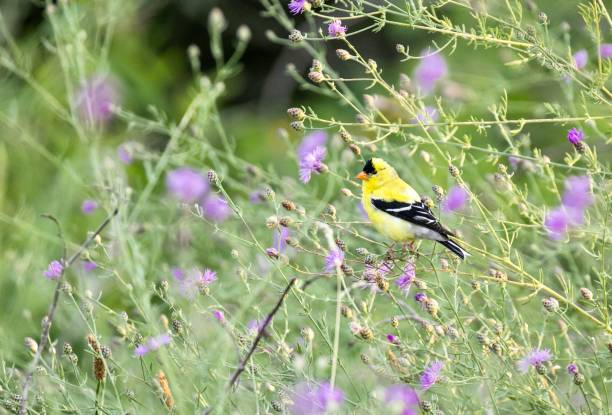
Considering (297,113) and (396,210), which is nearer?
(297,113)

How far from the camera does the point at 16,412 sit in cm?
166

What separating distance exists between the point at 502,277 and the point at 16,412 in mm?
894

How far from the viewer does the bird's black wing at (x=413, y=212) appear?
6.29 feet

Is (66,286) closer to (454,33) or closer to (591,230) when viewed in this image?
(454,33)

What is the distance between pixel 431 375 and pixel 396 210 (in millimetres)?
578

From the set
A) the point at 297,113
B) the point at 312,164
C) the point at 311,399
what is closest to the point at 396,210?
the point at 312,164

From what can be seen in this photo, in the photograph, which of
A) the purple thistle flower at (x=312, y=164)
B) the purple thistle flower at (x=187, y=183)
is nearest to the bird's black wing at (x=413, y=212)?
the purple thistle flower at (x=312, y=164)

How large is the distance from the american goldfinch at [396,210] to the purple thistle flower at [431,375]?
0.90 ft

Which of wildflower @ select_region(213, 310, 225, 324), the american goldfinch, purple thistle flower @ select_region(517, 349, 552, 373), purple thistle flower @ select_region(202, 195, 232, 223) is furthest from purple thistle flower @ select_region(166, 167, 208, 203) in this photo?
purple thistle flower @ select_region(517, 349, 552, 373)

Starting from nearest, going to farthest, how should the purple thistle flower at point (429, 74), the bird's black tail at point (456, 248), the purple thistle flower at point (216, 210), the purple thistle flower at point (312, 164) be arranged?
1. the bird's black tail at point (456, 248)
2. the purple thistle flower at point (312, 164)
3. the purple thistle flower at point (216, 210)
4. the purple thistle flower at point (429, 74)

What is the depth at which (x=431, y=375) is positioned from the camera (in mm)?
1615

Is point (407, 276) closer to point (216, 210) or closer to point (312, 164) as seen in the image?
point (312, 164)

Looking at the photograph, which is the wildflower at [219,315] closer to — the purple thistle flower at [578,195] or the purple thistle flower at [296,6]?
the purple thistle flower at [296,6]

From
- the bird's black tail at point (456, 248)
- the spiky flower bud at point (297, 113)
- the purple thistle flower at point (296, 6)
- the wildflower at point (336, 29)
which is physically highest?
the purple thistle flower at point (296, 6)
